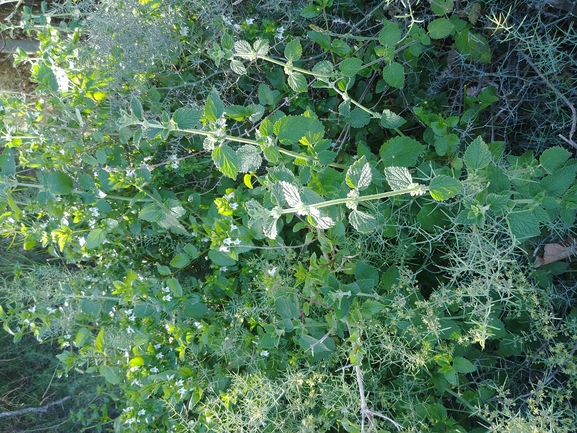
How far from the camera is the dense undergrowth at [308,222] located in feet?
4.58

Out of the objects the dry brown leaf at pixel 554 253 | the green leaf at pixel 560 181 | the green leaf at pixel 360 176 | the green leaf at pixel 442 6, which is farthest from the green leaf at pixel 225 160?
the dry brown leaf at pixel 554 253

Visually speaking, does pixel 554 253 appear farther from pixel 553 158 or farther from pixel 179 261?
pixel 179 261

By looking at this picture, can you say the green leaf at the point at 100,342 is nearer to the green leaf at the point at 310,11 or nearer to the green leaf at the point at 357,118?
the green leaf at the point at 357,118

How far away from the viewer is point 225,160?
1177 mm

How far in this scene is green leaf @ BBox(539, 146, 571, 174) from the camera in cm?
128

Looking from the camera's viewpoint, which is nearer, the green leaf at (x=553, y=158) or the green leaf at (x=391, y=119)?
the green leaf at (x=553, y=158)

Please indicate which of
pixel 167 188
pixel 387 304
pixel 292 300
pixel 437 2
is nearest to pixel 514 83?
pixel 437 2

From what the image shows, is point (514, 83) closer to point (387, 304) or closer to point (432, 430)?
point (387, 304)

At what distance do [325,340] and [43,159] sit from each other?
43.2 inches

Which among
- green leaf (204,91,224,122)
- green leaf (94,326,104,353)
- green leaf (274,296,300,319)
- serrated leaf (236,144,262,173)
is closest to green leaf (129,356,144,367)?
green leaf (94,326,104,353)

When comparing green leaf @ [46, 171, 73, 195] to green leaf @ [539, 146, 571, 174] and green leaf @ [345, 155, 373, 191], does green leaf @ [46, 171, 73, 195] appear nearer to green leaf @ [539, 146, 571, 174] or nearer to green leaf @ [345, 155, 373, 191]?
green leaf @ [345, 155, 373, 191]

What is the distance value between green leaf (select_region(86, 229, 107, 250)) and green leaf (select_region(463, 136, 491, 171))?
1105mm

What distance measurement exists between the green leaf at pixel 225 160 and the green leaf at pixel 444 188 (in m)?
0.46

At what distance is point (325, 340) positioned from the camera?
152 cm
